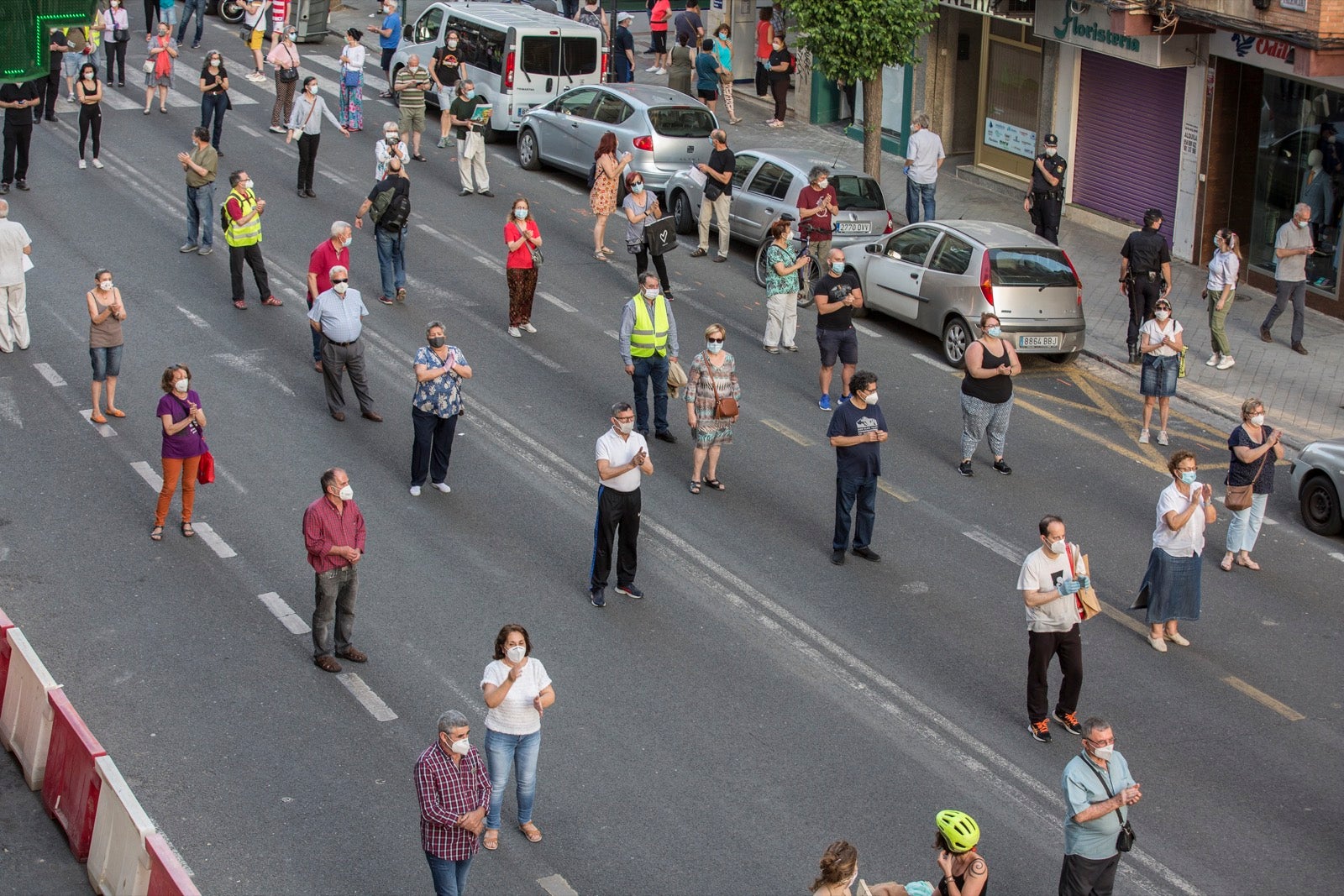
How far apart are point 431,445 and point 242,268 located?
205 inches

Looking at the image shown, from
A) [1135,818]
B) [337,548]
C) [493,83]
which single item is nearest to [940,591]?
[1135,818]

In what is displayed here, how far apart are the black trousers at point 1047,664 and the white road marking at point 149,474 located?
304 inches

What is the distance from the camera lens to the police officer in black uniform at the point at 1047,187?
74.3 feet

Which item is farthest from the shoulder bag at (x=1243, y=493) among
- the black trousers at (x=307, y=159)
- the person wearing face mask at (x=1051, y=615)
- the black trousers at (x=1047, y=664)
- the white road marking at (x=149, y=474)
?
the black trousers at (x=307, y=159)

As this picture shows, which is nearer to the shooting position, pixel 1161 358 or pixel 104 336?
pixel 104 336

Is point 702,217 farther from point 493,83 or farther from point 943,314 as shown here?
point 493,83

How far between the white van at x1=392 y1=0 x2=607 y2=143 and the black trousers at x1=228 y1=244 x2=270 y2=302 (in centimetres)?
930

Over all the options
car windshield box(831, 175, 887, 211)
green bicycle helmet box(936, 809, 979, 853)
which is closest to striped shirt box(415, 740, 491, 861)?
green bicycle helmet box(936, 809, 979, 853)

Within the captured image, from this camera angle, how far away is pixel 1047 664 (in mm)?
11508

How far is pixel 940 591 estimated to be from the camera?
45.3 feet

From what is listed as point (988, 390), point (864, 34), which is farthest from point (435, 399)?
point (864, 34)

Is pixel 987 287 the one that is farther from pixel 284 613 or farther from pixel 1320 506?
pixel 284 613

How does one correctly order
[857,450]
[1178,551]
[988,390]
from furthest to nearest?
[988,390] < [857,450] < [1178,551]

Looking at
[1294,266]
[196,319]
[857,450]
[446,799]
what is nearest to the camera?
[446,799]
